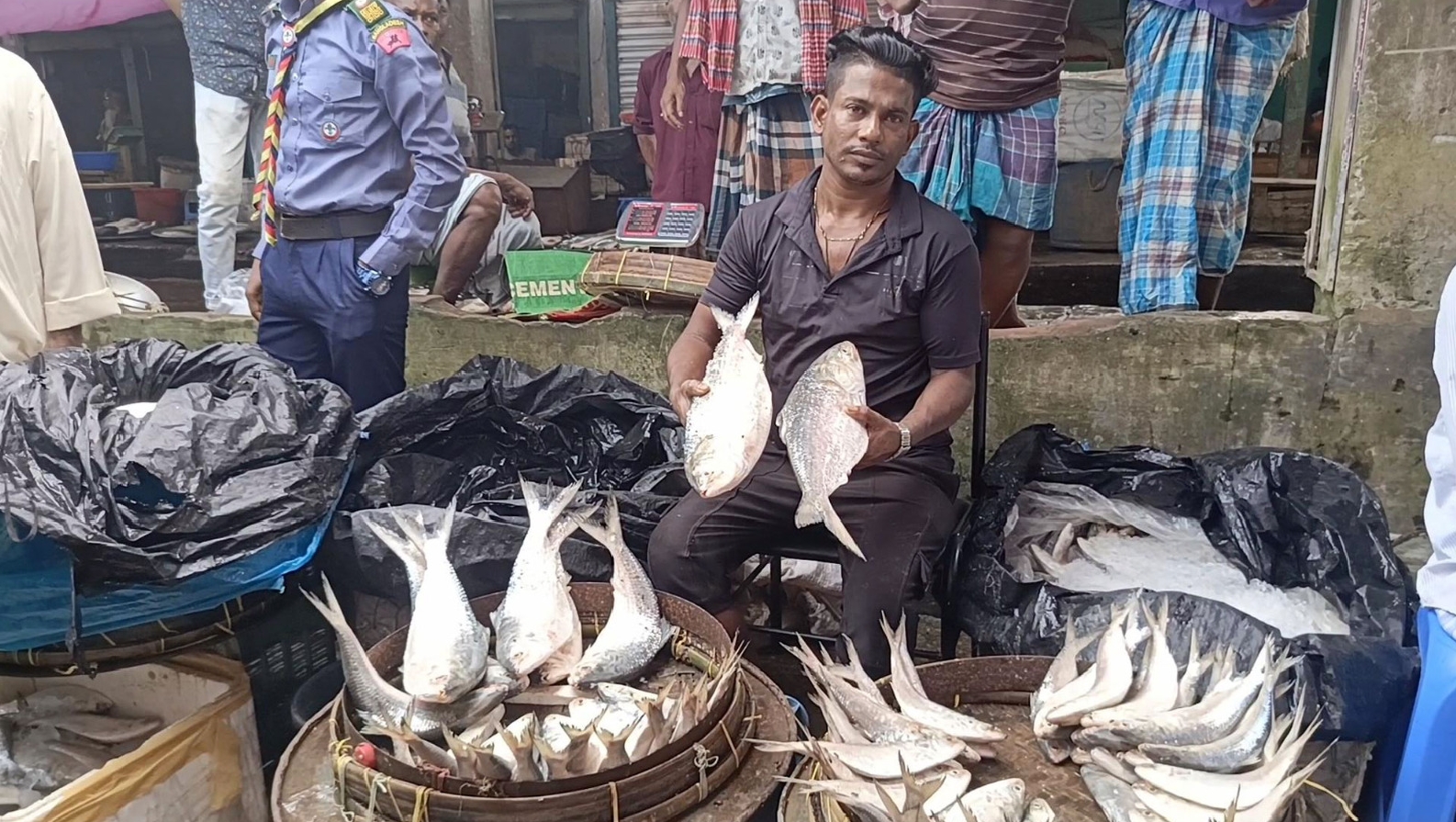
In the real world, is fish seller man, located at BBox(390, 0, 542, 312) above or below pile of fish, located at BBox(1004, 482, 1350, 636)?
above

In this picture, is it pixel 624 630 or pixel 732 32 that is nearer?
pixel 624 630

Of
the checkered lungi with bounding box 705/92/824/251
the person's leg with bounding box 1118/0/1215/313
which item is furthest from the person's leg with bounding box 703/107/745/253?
the person's leg with bounding box 1118/0/1215/313

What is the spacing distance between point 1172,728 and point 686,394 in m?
1.33

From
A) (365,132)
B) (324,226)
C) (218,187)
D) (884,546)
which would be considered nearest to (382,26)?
(365,132)

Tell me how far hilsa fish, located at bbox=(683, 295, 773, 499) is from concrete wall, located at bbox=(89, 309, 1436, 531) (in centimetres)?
212

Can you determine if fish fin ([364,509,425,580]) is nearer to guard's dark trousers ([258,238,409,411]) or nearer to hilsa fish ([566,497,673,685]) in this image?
hilsa fish ([566,497,673,685])

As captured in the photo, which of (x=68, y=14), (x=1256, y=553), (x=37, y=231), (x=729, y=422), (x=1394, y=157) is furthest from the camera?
(x=68, y=14)

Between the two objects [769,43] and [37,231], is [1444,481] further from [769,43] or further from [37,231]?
[37,231]

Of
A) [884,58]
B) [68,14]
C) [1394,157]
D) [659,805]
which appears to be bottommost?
[659,805]

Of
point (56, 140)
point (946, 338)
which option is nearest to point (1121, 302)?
point (946, 338)

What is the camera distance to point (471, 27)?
16.9 feet

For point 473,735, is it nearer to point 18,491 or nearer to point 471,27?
point 18,491

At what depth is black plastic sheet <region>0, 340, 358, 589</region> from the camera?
2.34m

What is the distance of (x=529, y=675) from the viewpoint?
2.51 metres
